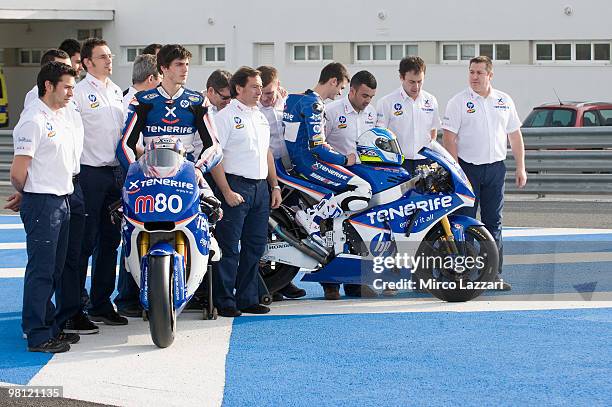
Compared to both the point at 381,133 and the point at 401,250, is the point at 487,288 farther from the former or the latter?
the point at 381,133

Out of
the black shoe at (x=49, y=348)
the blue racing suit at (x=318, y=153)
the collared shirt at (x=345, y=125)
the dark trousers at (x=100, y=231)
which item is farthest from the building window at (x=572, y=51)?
the black shoe at (x=49, y=348)

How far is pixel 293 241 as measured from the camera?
31.8 feet

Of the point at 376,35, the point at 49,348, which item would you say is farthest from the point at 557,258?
the point at 376,35

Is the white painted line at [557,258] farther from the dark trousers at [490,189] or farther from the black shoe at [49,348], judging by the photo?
the black shoe at [49,348]

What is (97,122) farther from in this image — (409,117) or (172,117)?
(409,117)

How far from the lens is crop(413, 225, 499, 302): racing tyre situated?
9.48 metres

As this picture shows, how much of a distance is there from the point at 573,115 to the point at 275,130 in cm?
1085

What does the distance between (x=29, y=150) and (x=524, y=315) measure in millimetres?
3855

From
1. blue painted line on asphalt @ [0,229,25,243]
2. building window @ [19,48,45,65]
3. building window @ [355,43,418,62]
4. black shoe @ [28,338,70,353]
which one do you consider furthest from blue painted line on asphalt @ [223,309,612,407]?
building window @ [19,48,45,65]

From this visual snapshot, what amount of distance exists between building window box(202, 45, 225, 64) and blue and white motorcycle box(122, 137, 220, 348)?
1060 inches

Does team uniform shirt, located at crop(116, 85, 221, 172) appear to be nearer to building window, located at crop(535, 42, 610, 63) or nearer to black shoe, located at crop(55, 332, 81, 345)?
black shoe, located at crop(55, 332, 81, 345)

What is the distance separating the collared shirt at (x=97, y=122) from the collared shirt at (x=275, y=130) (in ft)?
5.03

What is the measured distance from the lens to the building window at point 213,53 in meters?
35.0

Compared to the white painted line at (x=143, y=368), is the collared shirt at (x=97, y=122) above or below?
above
